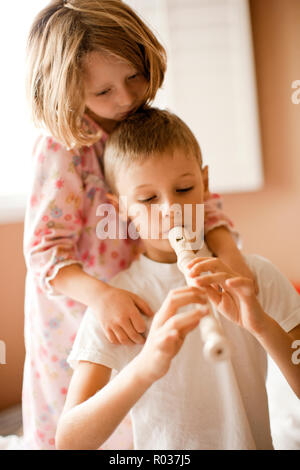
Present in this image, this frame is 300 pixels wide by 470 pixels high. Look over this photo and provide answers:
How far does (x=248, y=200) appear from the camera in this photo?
1307mm

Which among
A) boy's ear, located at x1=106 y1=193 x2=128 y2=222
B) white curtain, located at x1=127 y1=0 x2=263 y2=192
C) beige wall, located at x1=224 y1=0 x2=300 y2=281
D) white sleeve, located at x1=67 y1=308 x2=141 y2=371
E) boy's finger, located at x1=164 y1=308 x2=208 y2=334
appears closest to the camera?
boy's finger, located at x1=164 y1=308 x2=208 y2=334

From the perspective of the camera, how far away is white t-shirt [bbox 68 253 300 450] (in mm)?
564

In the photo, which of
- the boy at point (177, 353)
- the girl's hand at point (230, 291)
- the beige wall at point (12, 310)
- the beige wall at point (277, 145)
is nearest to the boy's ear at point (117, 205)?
the boy at point (177, 353)

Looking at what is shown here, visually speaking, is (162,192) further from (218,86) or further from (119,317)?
(218,86)

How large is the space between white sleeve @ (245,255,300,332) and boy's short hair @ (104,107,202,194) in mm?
191

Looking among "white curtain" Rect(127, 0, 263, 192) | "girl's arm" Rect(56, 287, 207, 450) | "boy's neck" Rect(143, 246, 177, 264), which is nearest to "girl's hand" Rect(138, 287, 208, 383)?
"girl's arm" Rect(56, 287, 207, 450)

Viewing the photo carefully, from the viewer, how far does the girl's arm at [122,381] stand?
0.41m

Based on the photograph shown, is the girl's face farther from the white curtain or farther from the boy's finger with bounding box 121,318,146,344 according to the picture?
the white curtain

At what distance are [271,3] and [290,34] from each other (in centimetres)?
12

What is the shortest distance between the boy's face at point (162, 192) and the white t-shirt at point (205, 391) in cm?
14

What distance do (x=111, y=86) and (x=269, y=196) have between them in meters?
0.74

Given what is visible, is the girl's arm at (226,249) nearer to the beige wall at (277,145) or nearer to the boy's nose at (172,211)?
the boy's nose at (172,211)

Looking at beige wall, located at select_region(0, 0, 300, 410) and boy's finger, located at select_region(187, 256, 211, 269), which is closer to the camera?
boy's finger, located at select_region(187, 256, 211, 269)

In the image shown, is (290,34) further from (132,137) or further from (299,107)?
(132,137)
